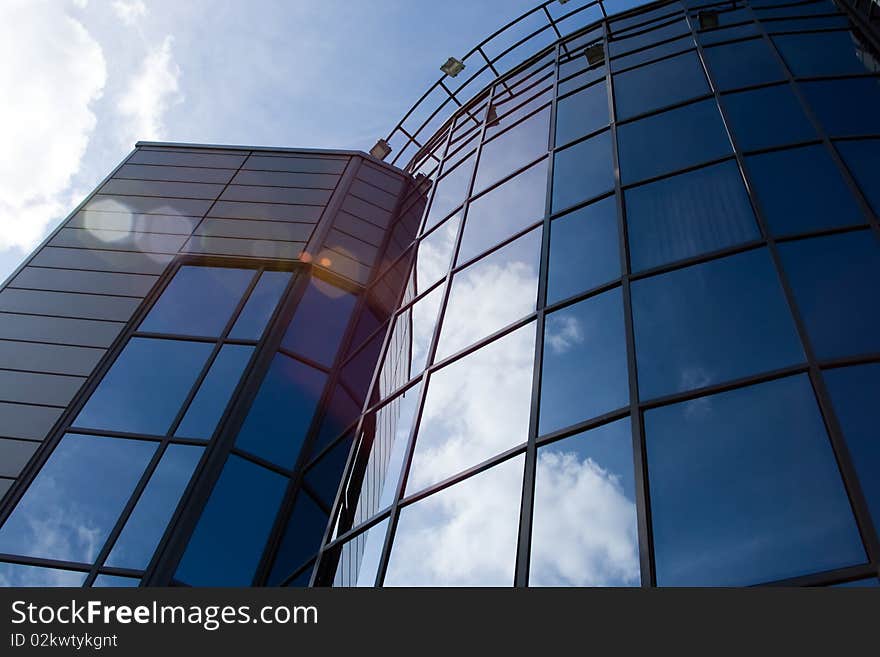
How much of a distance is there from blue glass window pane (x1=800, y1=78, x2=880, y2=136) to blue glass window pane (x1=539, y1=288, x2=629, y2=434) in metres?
4.38

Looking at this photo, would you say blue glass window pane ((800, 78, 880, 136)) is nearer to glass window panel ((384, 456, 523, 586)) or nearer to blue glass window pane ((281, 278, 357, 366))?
glass window panel ((384, 456, 523, 586))

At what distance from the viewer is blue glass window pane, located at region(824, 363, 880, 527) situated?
18.7ft

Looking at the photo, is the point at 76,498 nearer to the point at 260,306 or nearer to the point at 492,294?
the point at 260,306

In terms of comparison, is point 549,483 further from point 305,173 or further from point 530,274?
point 305,173

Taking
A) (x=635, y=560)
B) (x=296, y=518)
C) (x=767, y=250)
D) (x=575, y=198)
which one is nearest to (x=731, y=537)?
(x=635, y=560)

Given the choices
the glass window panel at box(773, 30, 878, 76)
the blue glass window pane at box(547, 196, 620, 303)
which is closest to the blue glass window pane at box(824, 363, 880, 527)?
the blue glass window pane at box(547, 196, 620, 303)

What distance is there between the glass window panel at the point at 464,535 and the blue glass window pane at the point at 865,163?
212 inches

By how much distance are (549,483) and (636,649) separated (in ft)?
11.1

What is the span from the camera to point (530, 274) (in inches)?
415

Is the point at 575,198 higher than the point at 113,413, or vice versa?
the point at 575,198

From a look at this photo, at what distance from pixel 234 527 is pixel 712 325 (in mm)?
7806

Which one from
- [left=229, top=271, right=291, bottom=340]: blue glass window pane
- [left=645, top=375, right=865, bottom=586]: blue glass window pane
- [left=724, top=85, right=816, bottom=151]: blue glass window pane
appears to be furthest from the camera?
[left=229, top=271, right=291, bottom=340]: blue glass window pane

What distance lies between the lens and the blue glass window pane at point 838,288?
271 inches

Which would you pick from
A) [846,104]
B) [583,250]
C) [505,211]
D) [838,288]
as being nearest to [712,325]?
[838,288]
